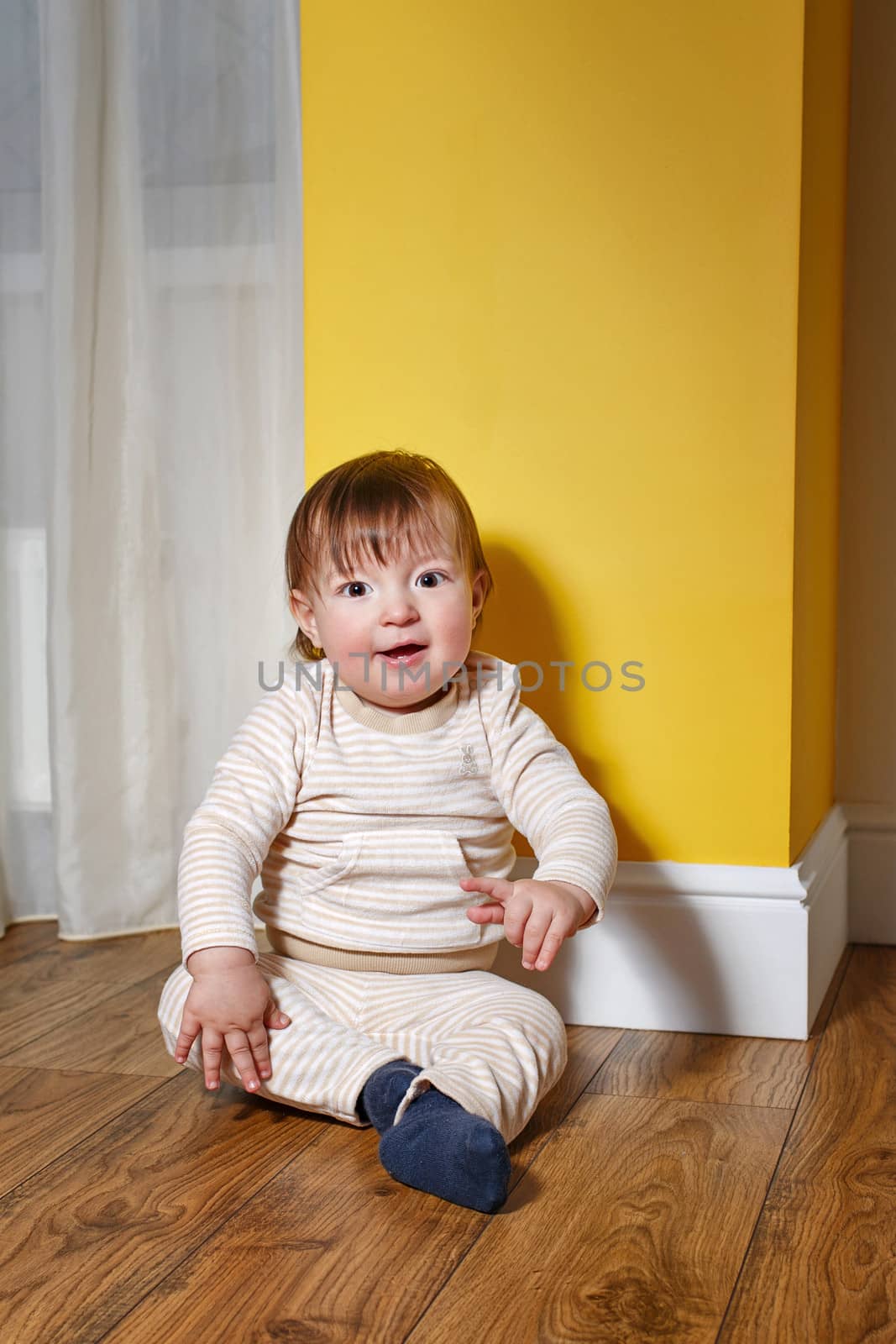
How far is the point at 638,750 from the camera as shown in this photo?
48.1 inches

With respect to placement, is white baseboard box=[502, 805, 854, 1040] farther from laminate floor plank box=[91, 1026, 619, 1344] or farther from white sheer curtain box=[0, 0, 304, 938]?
white sheer curtain box=[0, 0, 304, 938]

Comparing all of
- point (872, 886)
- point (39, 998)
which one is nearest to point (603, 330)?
point (872, 886)

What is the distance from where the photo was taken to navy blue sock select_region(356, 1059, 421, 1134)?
0.93 m

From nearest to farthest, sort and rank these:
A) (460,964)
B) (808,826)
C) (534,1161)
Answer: (534,1161) → (460,964) → (808,826)

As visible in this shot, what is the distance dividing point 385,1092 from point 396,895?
192 mm


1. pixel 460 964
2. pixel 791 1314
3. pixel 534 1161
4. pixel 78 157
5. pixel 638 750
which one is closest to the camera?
pixel 791 1314

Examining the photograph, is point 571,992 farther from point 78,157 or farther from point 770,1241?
point 78,157

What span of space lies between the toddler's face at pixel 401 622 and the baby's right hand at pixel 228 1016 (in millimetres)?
256

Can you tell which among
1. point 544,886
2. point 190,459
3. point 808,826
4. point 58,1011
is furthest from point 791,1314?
point 190,459

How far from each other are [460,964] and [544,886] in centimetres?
17

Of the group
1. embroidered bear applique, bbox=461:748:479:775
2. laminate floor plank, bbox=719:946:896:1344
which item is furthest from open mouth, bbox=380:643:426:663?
laminate floor plank, bbox=719:946:896:1344

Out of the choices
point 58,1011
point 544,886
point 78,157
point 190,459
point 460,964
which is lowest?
point 58,1011

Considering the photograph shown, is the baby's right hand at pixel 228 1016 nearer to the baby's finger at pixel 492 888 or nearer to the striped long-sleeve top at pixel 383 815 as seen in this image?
the striped long-sleeve top at pixel 383 815

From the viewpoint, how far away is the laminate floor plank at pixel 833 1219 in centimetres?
70
